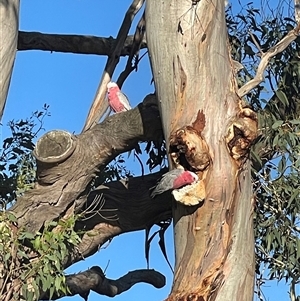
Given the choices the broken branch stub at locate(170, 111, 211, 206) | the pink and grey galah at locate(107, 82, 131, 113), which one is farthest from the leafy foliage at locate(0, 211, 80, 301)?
the pink and grey galah at locate(107, 82, 131, 113)

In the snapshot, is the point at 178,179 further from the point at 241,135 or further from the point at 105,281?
the point at 105,281

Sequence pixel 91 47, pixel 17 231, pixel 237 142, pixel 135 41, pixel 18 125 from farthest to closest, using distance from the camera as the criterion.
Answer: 1. pixel 91 47
2. pixel 18 125
3. pixel 135 41
4. pixel 17 231
5. pixel 237 142

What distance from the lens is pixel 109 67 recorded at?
387 centimetres

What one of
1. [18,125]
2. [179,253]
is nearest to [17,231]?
[179,253]

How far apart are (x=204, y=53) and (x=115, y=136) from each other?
1.96 feet

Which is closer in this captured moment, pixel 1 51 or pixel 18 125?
pixel 1 51

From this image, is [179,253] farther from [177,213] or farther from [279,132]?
[279,132]

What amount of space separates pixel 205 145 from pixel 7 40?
773mm

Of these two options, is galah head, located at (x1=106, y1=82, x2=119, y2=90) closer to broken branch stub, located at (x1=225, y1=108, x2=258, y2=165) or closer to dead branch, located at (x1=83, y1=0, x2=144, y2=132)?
dead branch, located at (x1=83, y1=0, x2=144, y2=132)

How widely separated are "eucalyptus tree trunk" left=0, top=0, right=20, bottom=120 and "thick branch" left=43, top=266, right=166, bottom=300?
5.14 feet

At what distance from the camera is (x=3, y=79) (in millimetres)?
2645

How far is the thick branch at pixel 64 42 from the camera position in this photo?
4438mm

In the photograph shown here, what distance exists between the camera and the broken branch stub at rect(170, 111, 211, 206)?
8.17 feet

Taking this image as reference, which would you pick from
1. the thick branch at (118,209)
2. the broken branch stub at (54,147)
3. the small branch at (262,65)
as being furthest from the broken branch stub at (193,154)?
the thick branch at (118,209)
